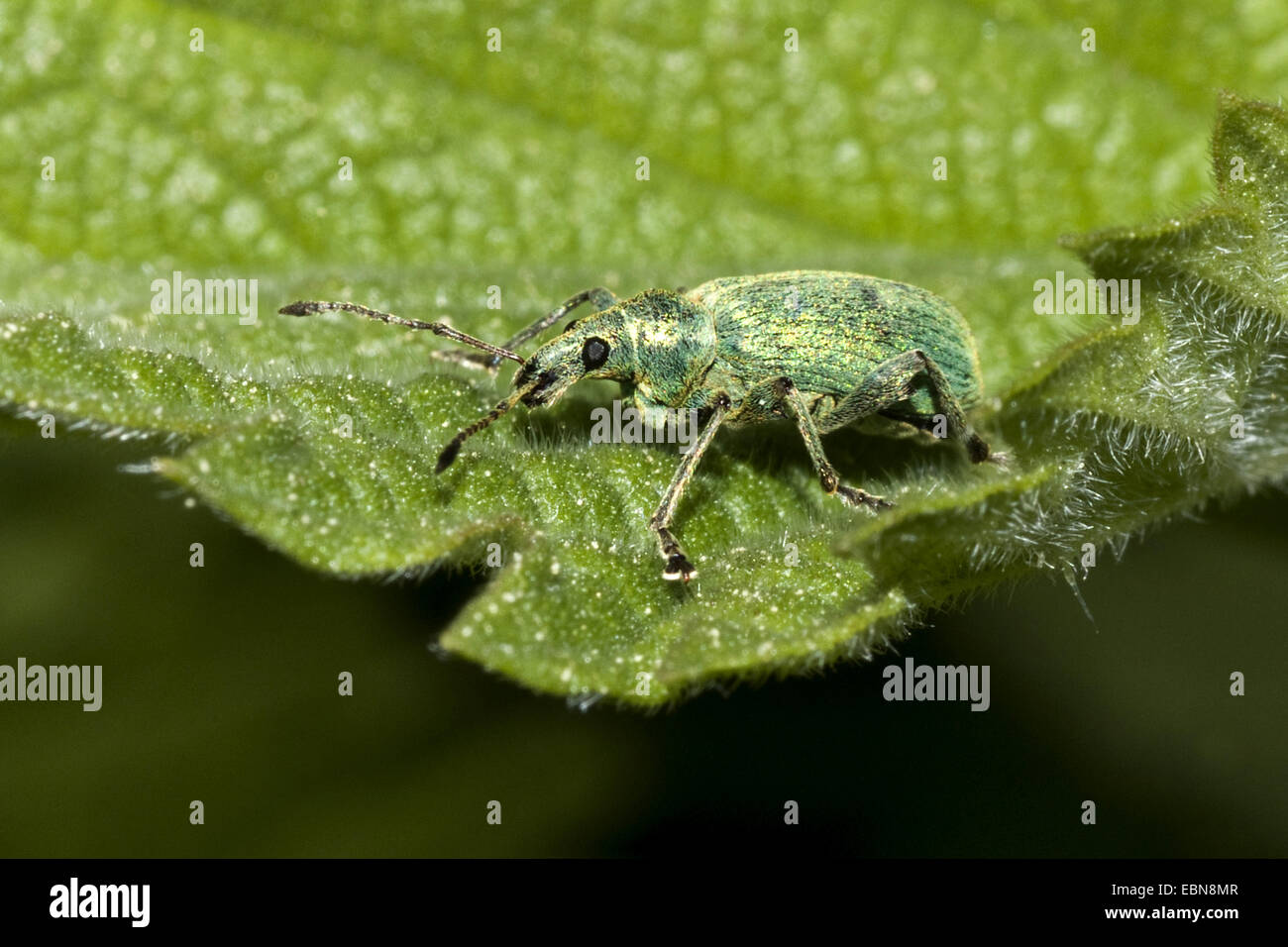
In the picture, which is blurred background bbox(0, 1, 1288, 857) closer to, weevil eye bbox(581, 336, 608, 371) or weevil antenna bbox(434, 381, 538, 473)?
weevil eye bbox(581, 336, 608, 371)

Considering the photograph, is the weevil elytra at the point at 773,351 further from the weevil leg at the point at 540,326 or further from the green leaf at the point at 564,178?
the green leaf at the point at 564,178

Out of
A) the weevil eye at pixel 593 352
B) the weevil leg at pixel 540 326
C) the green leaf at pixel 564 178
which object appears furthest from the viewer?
the weevil leg at pixel 540 326

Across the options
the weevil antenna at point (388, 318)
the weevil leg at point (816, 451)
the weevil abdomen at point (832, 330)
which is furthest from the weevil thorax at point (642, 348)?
the weevil leg at point (816, 451)

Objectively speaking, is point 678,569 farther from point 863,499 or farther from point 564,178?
point 564,178

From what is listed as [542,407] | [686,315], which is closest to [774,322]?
[686,315]

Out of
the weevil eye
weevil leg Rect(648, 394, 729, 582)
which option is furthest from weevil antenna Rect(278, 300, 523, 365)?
weevil leg Rect(648, 394, 729, 582)
